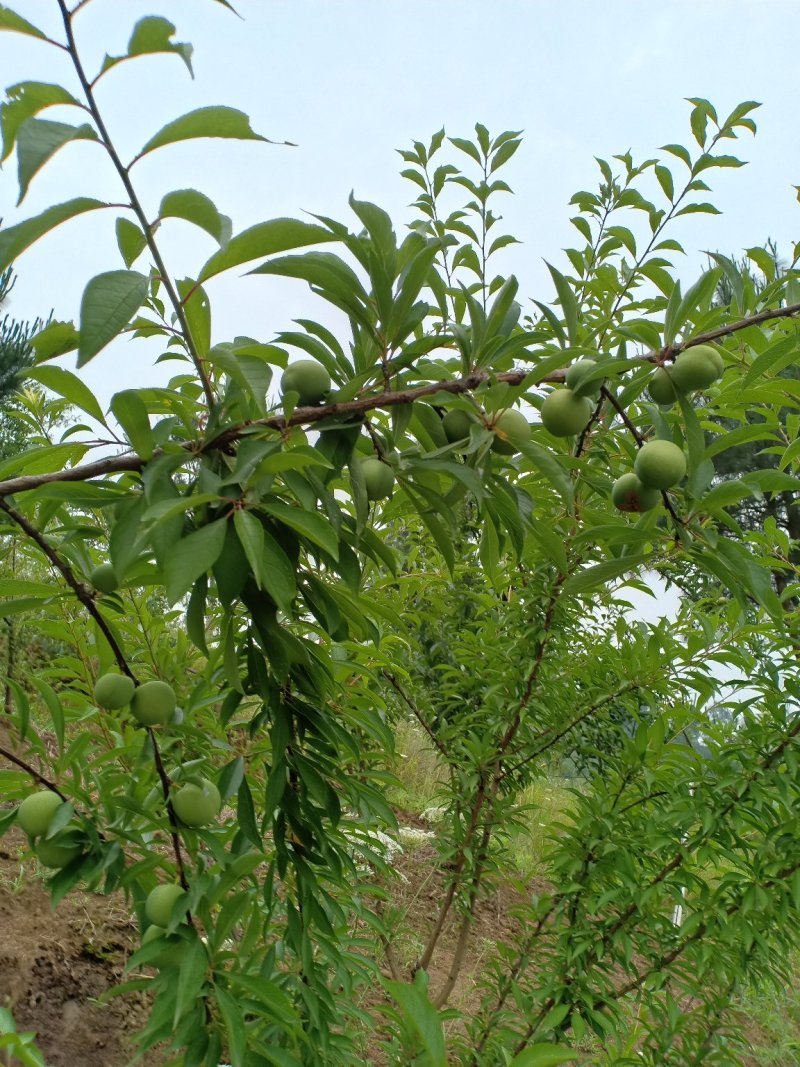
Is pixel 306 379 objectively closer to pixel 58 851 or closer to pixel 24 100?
pixel 24 100

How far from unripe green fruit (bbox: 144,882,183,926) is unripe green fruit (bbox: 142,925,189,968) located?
0.04ft

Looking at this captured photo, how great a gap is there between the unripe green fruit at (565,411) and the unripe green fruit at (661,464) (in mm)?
69

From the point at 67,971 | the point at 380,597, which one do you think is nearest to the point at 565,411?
the point at 380,597

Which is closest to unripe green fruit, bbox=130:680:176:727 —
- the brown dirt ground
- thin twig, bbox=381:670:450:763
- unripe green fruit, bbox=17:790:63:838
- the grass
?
unripe green fruit, bbox=17:790:63:838

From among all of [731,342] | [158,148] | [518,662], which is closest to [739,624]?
[518,662]

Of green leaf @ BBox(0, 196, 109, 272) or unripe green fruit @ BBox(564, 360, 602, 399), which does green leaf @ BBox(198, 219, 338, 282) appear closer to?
green leaf @ BBox(0, 196, 109, 272)

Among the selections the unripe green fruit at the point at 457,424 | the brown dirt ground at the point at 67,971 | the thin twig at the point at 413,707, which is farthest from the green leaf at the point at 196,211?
the brown dirt ground at the point at 67,971

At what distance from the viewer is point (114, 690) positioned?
1021 mm

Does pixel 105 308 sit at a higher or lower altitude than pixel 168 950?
higher

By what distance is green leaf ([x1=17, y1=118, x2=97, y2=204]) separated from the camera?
485 millimetres

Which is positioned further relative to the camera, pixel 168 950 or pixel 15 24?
pixel 168 950

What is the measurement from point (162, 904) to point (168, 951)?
0.18 feet

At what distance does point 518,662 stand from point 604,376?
112 cm

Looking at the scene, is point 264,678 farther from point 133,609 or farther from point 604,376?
point 133,609
